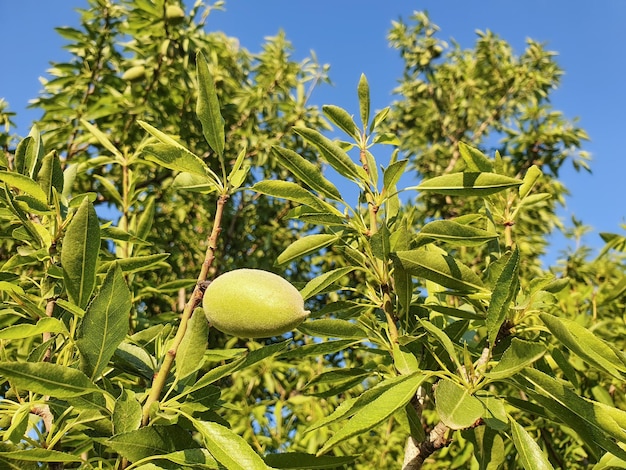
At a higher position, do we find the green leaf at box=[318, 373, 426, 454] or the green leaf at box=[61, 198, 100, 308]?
the green leaf at box=[61, 198, 100, 308]

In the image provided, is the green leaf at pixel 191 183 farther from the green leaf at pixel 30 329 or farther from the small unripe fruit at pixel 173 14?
the small unripe fruit at pixel 173 14

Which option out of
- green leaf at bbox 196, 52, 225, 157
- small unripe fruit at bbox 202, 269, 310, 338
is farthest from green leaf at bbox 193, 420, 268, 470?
green leaf at bbox 196, 52, 225, 157

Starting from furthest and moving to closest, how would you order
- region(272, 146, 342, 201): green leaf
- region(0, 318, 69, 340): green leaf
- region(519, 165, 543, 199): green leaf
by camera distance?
1. region(519, 165, 543, 199): green leaf
2. region(272, 146, 342, 201): green leaf
3. region(0, 318, 69, 340): green leaf

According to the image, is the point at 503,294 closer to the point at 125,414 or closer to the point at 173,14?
the point at 125,414

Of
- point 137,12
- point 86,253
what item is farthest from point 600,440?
point 137,12

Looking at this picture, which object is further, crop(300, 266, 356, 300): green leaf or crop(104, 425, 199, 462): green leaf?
crop(300, 266, 356, 300): green leaf

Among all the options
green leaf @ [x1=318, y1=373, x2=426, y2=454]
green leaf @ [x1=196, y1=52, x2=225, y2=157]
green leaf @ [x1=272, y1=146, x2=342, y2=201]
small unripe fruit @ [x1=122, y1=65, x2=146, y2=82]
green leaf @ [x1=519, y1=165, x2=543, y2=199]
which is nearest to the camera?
green leaf @ [x1=318, y1=373, x2=426, y2=454]

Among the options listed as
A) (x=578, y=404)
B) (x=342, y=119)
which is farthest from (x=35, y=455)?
(x=342, y=119)

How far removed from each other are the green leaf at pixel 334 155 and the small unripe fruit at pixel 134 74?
2.07 metres

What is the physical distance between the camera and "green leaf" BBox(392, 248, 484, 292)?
0.83 metres

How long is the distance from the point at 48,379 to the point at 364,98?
29.6 inches

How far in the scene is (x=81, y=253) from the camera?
0.71 m

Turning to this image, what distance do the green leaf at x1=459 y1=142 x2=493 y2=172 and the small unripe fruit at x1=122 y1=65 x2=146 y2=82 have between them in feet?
7.42

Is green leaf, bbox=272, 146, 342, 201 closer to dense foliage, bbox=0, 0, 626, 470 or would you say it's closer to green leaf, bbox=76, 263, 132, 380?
dense foliage, bbox=0, 0, 626, 470
